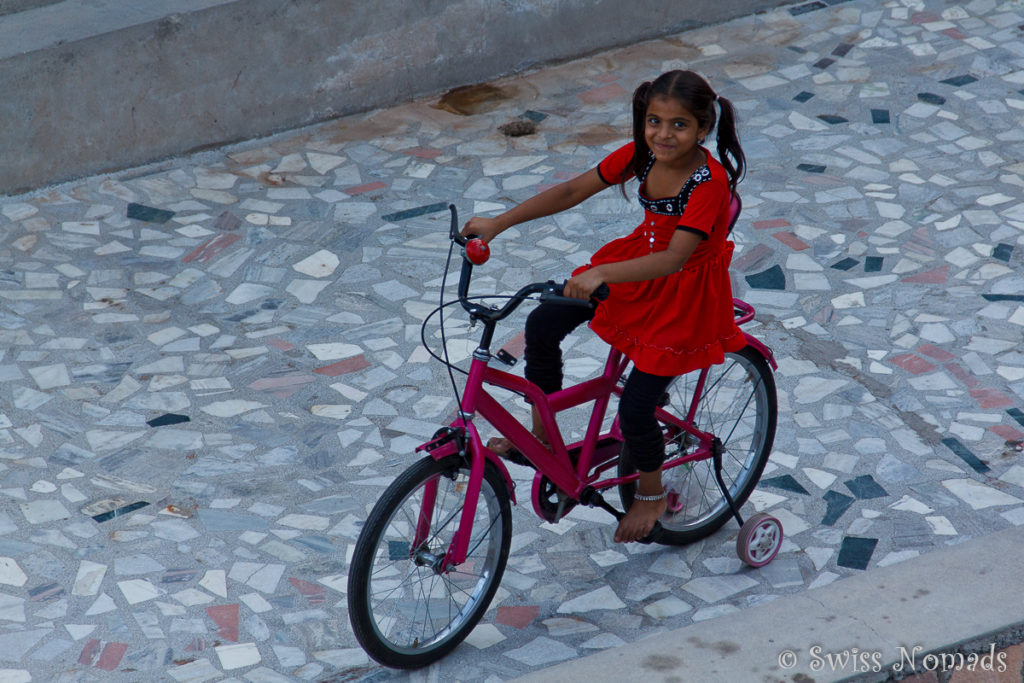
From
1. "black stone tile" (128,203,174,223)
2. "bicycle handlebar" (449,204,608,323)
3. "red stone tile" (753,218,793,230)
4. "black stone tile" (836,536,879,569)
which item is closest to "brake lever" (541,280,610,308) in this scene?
"bicycle handlebar" (449,204,608,323)

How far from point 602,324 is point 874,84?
431cm

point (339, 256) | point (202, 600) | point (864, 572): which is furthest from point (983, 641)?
point (339, 256)

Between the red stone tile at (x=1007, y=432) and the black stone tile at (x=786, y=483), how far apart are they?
2.73ft

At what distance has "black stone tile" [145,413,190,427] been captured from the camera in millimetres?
4500

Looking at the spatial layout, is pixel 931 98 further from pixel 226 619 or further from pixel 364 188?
pixel 226 619

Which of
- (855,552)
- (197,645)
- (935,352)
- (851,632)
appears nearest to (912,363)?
(935,352)

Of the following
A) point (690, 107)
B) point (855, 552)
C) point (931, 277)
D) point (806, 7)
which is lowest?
point (855, 552)

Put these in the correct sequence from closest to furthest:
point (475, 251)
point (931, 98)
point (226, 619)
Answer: point (475, 251) → point (226, 619) → point (931, 98)

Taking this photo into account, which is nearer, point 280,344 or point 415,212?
point 280,344

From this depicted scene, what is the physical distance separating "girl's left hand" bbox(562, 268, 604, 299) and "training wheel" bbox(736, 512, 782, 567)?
115cm

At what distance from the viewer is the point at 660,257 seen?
10.2 feet

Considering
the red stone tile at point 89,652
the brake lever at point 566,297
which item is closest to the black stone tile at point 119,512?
the red stone tile at point 89,652

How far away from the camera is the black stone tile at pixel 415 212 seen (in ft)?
19.3

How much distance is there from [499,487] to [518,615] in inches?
20.7
